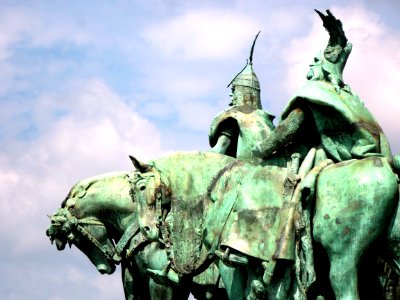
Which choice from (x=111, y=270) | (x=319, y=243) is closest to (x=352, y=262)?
(x=319, y=243)

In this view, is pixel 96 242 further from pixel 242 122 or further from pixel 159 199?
pixel 159 199

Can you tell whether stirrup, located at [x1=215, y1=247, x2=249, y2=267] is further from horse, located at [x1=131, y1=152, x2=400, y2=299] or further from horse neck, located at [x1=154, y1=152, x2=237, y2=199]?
horse neck, located at [x1=154, y1=152, x2=237, y2=199]

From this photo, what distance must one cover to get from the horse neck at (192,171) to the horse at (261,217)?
0.04 ft

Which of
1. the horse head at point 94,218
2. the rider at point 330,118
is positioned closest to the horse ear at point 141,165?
the rider at point 330,118

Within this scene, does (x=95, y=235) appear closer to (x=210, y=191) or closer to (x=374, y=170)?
(x=210, y=191)

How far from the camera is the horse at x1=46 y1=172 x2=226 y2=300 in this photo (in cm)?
2100

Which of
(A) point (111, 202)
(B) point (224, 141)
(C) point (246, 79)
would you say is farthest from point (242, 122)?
(A) point (111, 202)

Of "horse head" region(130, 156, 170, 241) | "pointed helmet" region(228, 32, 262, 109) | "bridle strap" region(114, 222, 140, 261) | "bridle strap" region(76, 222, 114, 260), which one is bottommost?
"horse head" region(130, 156, 170, 241)

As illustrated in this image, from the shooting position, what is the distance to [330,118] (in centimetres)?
1723

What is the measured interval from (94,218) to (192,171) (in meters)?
4.02

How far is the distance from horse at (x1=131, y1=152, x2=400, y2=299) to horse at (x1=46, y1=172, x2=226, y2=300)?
2604mm

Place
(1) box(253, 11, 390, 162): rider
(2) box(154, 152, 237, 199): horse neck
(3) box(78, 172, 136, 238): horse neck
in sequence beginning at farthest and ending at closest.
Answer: (3) box(78, 172, 136, 238): horse neck < (2) box(154, 152, 237, 199): horse neck < (1) box(253, 11, 390, 162): rider

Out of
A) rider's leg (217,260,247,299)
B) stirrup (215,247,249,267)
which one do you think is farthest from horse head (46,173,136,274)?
stirrup (215,247,249,267)

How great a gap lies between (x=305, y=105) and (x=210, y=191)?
1.43 m
